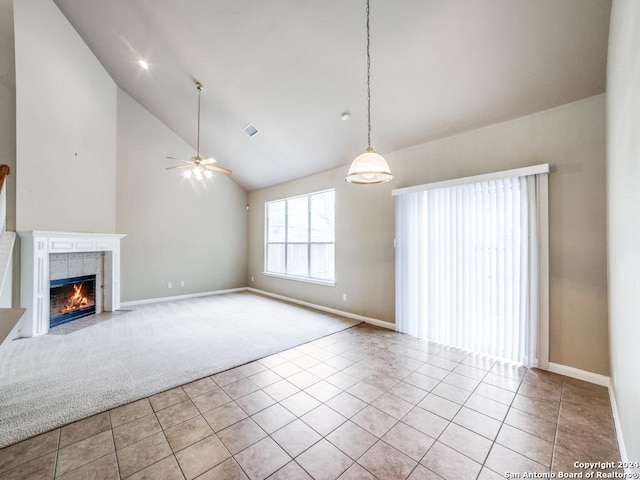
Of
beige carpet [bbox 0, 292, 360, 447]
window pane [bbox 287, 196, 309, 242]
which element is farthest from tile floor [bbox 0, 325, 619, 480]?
window pane [bbox 287, 196, 309, 242]

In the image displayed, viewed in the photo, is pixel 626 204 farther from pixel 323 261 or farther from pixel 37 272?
pixel 37 272

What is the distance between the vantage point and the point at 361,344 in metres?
3.70

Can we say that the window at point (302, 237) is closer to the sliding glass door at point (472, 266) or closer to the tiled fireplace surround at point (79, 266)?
the sliding glass door at point (472, 266)

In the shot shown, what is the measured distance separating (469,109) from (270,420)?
12.9ft

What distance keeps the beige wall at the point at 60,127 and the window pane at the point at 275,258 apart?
11.2 ft

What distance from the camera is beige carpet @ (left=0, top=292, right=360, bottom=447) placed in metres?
2.27

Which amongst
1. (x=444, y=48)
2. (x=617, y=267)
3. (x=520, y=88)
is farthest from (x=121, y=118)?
(x=617, y=267)

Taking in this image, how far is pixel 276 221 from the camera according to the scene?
703 cm

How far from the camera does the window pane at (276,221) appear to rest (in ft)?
22.5

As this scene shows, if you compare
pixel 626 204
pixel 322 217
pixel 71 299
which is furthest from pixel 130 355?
pixel 626 204

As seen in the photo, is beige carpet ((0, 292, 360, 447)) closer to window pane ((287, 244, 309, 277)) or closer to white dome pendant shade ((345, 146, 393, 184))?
window pane ((287, 244, 309, 277))

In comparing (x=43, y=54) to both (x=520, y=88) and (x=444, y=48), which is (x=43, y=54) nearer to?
(x=444, y=48)

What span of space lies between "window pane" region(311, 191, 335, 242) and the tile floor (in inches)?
122

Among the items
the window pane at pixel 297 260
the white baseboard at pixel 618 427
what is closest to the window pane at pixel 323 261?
the window pane at pixel 297 260
